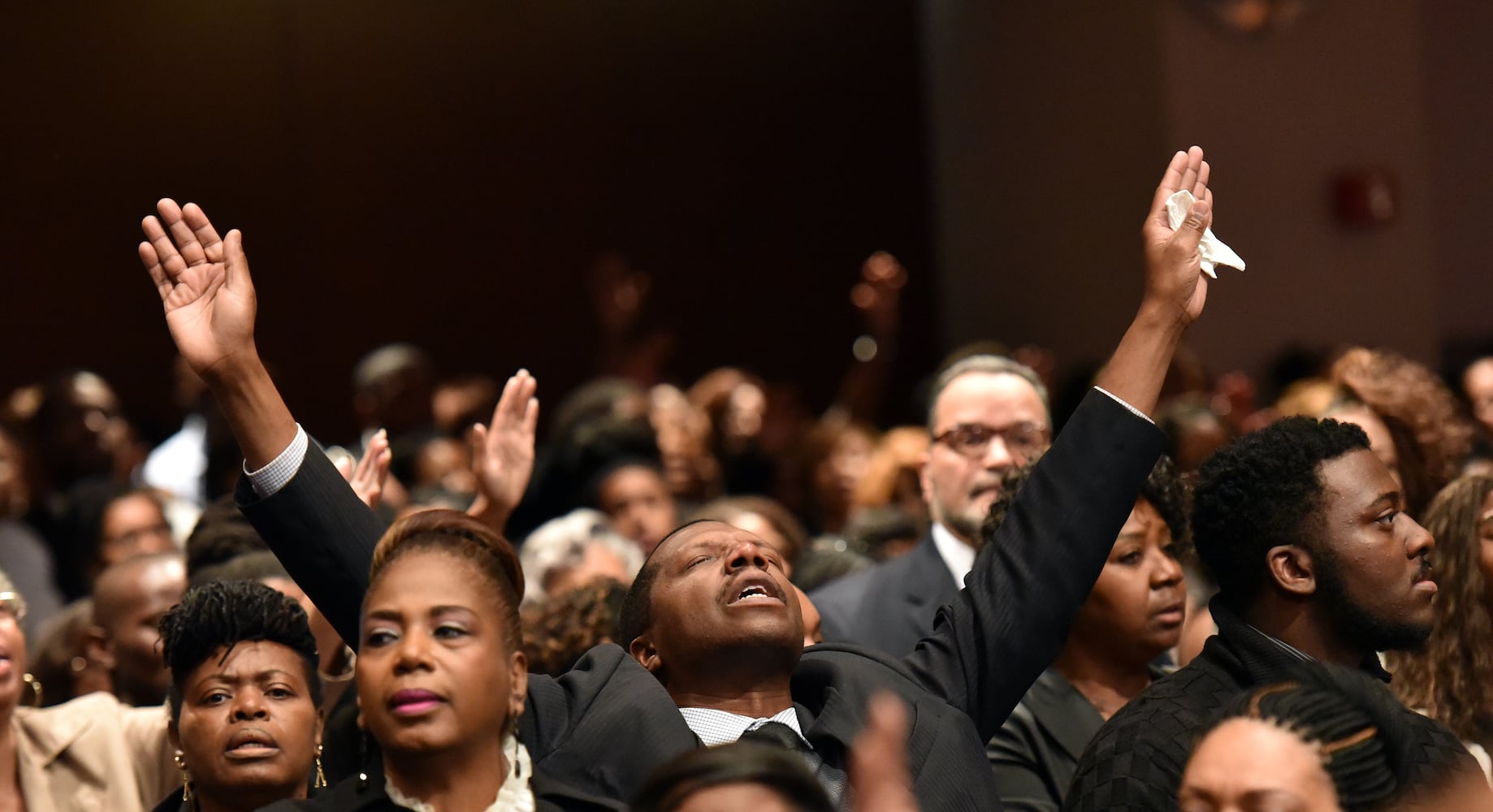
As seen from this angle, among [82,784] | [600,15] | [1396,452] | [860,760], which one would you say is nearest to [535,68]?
[600,15]

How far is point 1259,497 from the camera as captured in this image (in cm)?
298

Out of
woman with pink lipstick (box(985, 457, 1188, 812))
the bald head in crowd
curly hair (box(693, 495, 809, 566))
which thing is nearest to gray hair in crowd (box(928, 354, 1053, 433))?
curly hair (box(693, 495, 809, 566))

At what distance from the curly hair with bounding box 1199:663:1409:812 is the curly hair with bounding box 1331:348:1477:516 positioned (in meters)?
2.02

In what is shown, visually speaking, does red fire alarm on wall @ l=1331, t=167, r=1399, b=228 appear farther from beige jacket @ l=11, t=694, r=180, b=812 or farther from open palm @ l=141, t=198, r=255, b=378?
open palm @ l=141, t=198, r=255, b=378

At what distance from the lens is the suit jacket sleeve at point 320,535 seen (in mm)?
2818

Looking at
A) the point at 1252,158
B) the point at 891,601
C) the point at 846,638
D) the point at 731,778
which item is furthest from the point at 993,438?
the point at 1252,158

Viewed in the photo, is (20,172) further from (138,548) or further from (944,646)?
(944,646)

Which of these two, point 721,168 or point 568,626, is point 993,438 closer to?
point 568,626

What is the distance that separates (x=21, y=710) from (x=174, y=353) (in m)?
5.56

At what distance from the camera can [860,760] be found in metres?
1.97

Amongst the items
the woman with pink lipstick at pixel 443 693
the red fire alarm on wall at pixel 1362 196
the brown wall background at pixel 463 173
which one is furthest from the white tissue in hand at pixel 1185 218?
the brown wall background at pixel 463 173

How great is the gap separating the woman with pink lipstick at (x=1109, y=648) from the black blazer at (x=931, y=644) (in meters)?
0.32

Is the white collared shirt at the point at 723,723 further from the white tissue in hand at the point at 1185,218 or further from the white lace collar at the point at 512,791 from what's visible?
the white tissue in hand at the point at 1185,218

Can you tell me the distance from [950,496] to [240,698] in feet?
5.93
